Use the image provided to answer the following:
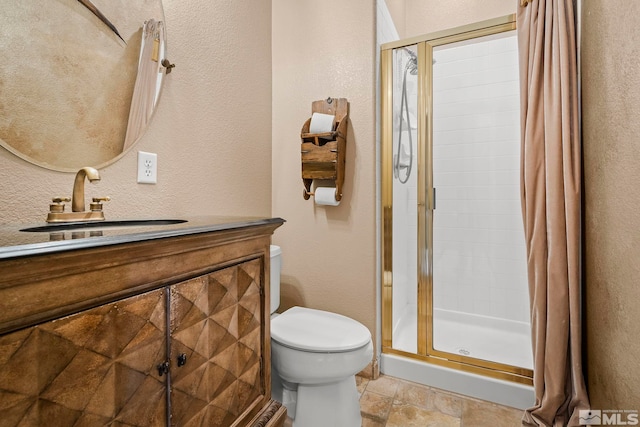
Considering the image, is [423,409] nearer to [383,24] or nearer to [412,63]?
[412,63]

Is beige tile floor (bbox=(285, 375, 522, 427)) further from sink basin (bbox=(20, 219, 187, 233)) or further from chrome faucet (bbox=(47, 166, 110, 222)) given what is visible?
chrome faucet (bbox=(47, 166, 110, 222))

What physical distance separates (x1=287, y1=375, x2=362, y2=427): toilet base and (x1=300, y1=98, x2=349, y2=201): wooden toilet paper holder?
3.17ft

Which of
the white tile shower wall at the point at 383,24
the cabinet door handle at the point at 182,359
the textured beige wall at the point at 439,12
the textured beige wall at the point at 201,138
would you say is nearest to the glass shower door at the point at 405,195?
the white tile shower wall at the point at 383,24

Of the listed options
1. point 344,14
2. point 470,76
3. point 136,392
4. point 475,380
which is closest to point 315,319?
point 475,380

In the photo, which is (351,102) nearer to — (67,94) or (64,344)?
(67,94)

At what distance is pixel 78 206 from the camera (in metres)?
0.95

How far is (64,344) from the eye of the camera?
1.89 feet

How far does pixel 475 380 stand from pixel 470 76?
6.11 feet

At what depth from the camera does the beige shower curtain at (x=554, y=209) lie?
1.35 m

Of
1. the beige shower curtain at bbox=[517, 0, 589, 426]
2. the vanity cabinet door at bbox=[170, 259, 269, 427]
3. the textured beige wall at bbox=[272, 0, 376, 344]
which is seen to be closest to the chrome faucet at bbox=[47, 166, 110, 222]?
the vanity cabinet door at bbox=[170, 259, 269, 427]

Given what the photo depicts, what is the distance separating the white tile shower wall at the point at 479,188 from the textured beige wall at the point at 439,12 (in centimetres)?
57

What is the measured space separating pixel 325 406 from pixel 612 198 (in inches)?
53.9

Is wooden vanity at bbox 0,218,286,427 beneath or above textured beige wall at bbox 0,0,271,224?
beneath

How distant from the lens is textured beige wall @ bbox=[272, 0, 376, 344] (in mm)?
1875
